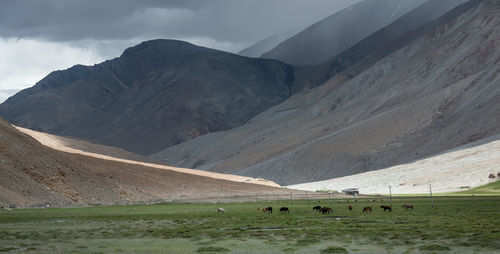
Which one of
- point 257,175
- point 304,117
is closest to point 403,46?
point 304,117

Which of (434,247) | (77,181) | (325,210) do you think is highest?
(77,181)

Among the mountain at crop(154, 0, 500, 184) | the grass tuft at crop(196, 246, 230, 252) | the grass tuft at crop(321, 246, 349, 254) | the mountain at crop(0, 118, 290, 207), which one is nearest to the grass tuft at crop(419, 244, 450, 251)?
the grass tuft at crop(321, 246, 349, 254)

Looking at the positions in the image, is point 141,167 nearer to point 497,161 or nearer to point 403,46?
point 497,161

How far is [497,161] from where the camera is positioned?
83.9m

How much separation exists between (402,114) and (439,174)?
148 ft

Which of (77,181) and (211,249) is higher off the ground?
(77,181)

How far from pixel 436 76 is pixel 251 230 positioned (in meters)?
126

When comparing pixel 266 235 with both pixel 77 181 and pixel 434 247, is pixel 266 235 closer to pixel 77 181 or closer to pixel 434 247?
→ pixel 434 247

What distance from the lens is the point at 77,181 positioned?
222 ft

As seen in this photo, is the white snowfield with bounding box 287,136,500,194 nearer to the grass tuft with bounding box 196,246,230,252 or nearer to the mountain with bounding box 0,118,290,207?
the mountain with bounding box 0,118,290,207

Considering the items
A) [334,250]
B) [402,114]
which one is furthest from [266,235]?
[402,114]

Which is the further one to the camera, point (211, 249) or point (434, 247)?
point (211, 249)

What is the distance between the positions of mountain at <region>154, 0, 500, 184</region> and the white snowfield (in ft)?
39.4

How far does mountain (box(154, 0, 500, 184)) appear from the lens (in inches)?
4683
